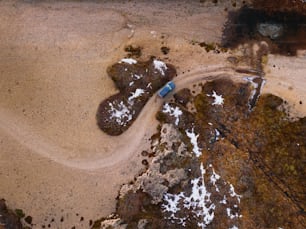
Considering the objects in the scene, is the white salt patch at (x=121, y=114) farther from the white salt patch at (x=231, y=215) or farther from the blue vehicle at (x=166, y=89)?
the white salt patch at (x=231, y=215)

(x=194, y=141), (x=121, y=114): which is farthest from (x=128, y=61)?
(x=194, y=141)

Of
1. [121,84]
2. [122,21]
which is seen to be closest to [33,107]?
[121,84]

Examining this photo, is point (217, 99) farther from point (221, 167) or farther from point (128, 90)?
point (128, 90)

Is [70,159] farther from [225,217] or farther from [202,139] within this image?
[225,217]

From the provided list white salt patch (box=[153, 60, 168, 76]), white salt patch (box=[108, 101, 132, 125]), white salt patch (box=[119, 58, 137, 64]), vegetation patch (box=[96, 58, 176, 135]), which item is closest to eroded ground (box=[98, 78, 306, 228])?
vegetation patch (box=[96, 58, 176, 135])

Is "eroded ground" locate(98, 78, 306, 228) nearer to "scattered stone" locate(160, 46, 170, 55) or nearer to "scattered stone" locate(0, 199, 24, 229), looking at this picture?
"scattered stone" locate(160, 46, 170, 55)
